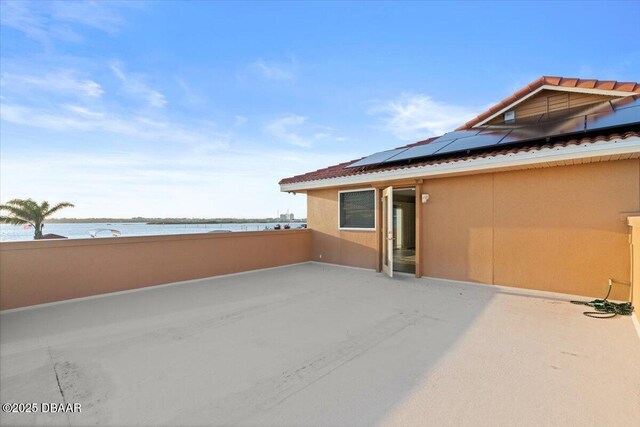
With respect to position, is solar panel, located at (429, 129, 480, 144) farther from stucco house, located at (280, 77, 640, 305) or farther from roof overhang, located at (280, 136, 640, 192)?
roof overhang, located at (280, 136, 640, 192)

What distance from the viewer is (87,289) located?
5574 millimetres

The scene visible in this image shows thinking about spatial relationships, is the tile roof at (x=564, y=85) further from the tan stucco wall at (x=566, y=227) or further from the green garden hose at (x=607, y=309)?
the green garden hose at (x=607, y=309)

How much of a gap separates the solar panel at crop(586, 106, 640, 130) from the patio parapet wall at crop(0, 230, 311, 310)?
299 inches

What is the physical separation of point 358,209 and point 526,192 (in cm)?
417

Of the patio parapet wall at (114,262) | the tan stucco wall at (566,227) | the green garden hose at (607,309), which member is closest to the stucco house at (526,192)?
the tan stucco wall at (566,227)

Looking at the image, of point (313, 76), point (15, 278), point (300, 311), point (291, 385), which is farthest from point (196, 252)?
point (313, 76)

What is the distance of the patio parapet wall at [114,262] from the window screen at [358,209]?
237cm

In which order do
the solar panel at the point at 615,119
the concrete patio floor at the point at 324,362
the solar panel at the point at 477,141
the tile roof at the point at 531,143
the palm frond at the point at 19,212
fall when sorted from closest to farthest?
1. the concrete patio floor at the point at 324,362
2. the solar panel at the point at 615,119
3. the tile roof at the point at 531,143
4. the solar panel at the point at 477,141
5. the palm frond at the point at 19,212

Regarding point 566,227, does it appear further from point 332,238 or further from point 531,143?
point 332,238

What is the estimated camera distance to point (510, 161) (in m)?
5.36

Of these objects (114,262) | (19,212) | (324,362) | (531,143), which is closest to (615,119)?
(531,143)

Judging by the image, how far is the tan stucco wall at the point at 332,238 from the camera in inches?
332

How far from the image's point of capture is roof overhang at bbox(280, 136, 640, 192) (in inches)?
170

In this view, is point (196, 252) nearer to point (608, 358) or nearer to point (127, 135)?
point (608, 358)
